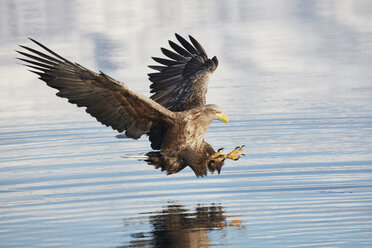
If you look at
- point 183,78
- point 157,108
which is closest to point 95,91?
point 157,108

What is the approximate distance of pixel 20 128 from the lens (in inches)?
426

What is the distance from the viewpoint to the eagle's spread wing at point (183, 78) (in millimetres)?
8828

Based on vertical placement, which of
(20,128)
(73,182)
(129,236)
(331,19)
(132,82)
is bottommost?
(129,236)

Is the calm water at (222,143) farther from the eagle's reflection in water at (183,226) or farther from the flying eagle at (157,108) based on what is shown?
the flying eagle at (157,108)

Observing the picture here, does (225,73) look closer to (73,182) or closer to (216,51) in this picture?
(216,51)

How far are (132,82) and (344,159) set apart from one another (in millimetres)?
4527

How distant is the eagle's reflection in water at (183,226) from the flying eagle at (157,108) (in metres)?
0.69

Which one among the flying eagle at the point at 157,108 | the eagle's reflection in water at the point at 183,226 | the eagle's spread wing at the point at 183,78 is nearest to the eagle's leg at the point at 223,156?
the flying eagle at the point at 157,108

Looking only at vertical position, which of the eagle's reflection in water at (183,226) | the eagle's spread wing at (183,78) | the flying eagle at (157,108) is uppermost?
the eagle's spread wing at (183,78)

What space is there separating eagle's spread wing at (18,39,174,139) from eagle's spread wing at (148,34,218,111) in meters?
1.07

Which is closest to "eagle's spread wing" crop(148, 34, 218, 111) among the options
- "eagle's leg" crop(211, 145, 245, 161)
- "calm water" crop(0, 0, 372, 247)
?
"calm water" crop(0, 0, 372, 247)

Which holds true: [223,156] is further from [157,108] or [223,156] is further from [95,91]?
[95,91]

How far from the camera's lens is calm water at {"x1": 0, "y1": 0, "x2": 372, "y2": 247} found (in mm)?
6785

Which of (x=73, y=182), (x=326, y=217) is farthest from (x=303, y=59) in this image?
(x=326, y=217)
